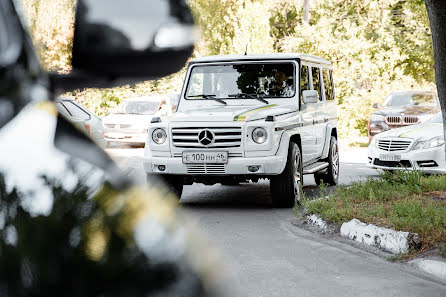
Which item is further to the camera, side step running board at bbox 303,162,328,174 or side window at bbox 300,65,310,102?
side step running board at bbox 303,162,328,174

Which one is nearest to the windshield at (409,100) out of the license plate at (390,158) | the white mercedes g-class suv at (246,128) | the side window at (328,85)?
the side window at (328,85)

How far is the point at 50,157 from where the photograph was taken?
554mm

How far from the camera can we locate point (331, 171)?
970 cm

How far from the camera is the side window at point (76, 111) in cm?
58

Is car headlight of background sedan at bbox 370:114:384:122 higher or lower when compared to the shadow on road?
higher

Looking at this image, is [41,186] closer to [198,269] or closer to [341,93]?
[198,269]

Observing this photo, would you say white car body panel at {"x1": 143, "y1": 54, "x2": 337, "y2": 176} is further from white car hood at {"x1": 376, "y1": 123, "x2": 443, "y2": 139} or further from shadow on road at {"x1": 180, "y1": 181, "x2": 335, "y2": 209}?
white car hood at {"x1": 376, "y1": 123, "x2": 443, "y2": 139}

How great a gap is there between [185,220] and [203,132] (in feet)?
21.2

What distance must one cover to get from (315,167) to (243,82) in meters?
1.56

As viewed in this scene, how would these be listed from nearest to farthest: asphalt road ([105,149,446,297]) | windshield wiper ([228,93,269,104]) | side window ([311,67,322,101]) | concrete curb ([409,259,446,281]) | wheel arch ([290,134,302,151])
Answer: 1. asphalt road ([105,149,446,297])
2. concrete curb ([409,259,446,281])
3. windshield wiper ([228,93,269,104])
4. wheel arch ([290,134,302,151])
5. side window ([311,67,322,101])

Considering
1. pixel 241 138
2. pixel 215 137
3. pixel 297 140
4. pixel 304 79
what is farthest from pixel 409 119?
pixel 215 137

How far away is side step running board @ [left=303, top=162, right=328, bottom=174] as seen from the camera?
8.39 m

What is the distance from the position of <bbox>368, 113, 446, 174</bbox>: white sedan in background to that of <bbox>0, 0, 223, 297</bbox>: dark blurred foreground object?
29.4 feet

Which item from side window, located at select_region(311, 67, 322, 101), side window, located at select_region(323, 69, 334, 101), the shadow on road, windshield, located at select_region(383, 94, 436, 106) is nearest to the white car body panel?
the shadow on road
